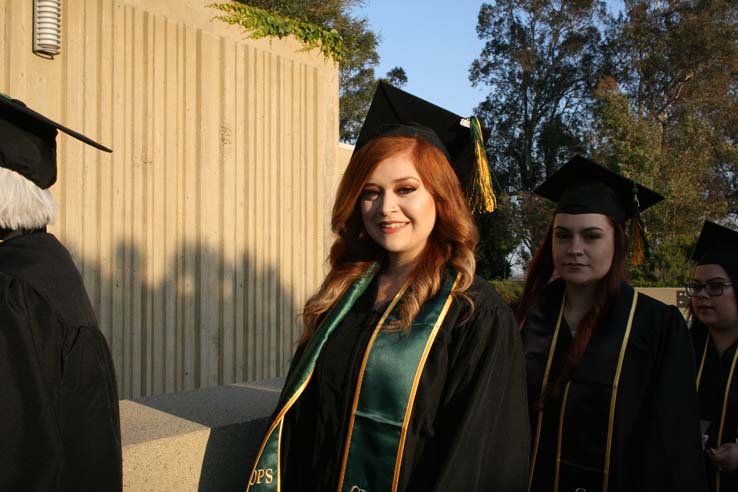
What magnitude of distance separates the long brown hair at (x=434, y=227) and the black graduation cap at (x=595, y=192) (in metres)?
0.82

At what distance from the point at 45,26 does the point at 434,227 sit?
4.49m

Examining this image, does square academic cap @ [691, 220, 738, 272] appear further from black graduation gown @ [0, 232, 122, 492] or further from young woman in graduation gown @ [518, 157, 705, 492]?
black graduation gown @ [0, 232, 122, 492]

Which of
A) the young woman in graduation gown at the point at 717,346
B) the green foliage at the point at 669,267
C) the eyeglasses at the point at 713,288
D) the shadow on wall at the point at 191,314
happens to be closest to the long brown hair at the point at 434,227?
the young woman in graduation gown at the point at 717,346

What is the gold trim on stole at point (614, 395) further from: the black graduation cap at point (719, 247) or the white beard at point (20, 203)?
the white beard at point (20, 203)

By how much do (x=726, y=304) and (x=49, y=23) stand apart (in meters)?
5.09

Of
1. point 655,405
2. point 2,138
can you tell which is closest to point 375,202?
point 2,138

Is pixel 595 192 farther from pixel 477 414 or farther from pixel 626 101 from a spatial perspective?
A: pixel 626 101

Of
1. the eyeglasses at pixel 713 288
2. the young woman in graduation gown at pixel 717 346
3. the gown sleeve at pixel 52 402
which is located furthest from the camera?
the eyeglasses at pixel 713 288

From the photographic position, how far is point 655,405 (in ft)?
8.02

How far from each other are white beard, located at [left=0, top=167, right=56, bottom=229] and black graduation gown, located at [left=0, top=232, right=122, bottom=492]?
4cm

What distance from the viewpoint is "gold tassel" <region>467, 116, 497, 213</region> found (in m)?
2.47

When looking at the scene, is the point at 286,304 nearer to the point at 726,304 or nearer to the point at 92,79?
the point at 92,79

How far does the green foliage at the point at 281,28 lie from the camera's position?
721 cm

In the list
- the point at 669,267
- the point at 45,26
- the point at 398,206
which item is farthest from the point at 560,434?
the point at 669,267
